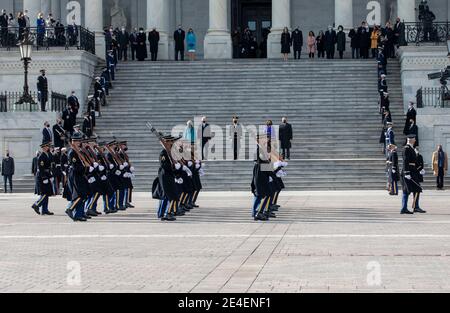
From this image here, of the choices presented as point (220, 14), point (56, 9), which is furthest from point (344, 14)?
point (56, 9)

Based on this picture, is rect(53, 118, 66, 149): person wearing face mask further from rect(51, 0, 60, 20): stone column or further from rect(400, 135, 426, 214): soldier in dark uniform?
rect(51, 0, 60, 20): stone column

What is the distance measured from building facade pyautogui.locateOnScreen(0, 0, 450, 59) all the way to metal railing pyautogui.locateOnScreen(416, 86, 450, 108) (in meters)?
8.51

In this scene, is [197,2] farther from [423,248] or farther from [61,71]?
[423,248]

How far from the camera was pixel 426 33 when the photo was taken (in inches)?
2030

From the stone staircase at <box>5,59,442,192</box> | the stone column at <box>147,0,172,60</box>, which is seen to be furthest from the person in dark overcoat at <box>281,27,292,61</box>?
the stone column at <box>147,0,172,60</box>

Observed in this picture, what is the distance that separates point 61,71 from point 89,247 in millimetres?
31574

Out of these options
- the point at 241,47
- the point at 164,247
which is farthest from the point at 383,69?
the point at 164,247

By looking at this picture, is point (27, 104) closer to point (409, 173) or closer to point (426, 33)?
point (426, 33)

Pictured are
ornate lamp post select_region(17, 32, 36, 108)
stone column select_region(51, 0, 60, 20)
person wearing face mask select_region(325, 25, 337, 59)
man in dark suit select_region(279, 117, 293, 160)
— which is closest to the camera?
man in dark suit select_region(279, 117, 293, 160)

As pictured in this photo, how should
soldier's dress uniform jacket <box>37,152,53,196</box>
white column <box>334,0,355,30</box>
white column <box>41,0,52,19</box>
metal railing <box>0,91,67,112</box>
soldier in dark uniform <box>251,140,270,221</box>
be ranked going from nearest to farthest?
1. soldier in dark uniform <box>251,140,270,221</box>
2. soldier's dress uniform jacket <box>37,152,53,196</box>
3. metal railing <box>0,91,67,112</box>
4. white column <box>334,0,355,30</box>
5. white column <box>41,0,52,19</box>

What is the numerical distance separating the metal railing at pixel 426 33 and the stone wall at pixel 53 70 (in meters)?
14.5

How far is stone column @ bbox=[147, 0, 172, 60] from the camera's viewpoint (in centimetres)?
5759

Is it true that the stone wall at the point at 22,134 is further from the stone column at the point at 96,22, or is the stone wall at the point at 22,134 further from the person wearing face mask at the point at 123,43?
the stone column at the point at 96,22
